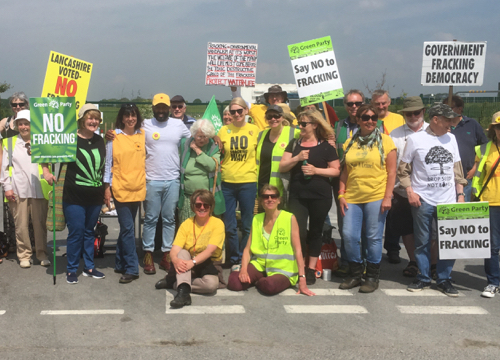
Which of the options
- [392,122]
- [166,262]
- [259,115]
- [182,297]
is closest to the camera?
[182,297]

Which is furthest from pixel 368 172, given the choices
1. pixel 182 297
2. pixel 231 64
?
pixel 231 64

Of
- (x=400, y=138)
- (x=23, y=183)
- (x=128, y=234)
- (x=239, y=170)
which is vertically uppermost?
(x=400, y=138)

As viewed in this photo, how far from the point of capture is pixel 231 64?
11375mm

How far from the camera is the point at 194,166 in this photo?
623 cm

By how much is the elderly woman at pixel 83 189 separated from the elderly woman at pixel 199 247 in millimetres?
1008

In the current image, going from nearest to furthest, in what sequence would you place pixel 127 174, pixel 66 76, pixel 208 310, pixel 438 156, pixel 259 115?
pixel 208 310 < pixel 438 156 < pixel 127 174 < pixel 66 76 < pixel 259 115

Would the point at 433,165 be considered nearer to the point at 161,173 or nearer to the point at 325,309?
the point at 325,309

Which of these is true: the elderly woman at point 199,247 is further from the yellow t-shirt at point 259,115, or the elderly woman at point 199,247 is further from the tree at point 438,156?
the yellow t-shirt at point 259,115

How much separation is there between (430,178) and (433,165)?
139 mm

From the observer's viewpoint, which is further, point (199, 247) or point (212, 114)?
point (212, 114)

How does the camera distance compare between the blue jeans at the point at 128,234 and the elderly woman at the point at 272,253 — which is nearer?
the elderly woman at the point at 272,253

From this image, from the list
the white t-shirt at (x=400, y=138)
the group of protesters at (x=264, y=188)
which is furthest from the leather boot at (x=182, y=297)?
the white t-shirt at (x=400, y=138)

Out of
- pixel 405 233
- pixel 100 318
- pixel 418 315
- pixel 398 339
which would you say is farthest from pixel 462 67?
pixel 100 318

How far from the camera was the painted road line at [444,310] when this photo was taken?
5.08 metres
